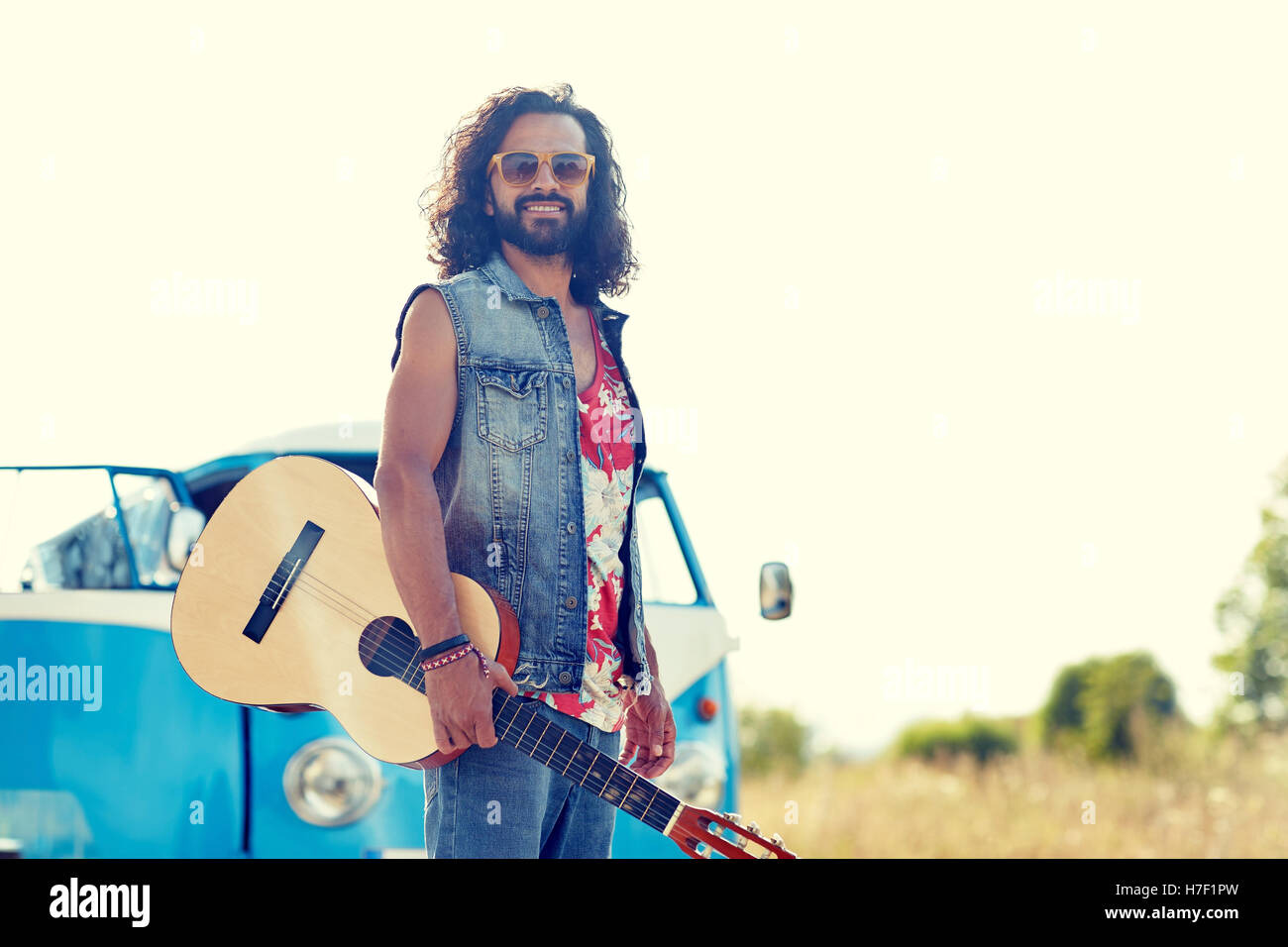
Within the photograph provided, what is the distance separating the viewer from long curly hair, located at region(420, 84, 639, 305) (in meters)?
2.81

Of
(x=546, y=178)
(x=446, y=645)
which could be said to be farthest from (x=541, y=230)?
(x=446, y=645)

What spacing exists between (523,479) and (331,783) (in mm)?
1817

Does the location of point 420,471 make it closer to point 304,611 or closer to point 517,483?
point 517,483

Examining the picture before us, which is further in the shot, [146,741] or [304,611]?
[146,741]

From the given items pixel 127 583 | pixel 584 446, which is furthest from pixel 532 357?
pixel 127 583

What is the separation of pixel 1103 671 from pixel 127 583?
60.2 ft

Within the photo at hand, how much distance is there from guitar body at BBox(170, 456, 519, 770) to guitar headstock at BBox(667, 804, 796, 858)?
53 cm

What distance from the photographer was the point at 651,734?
2.86 metres

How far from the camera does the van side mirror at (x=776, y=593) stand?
13.9 ft

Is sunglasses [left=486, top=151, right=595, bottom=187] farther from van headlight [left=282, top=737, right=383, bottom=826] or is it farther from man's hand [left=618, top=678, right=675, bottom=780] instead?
van headlight [left=282, top=737, right=383, bottom=826]

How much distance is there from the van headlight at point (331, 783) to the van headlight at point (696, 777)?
0.95 m

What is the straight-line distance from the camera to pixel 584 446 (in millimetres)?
2648

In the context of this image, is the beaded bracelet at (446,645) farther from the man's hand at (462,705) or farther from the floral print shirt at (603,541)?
the floral print shirt at (603,541)

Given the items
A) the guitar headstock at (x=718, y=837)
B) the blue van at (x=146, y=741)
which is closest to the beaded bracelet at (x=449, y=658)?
the guitar headstock at (x=718, y=837)
